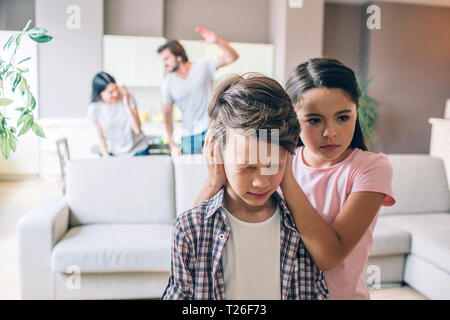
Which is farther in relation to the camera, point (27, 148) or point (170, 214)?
point (170, 214)

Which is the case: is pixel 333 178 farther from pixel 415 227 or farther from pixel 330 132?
pixel 415 227

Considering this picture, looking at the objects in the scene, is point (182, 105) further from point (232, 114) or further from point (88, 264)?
point (88, 264)

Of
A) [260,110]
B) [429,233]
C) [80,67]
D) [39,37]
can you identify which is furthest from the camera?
[80,67]

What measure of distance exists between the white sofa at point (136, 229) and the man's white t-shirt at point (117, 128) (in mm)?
375

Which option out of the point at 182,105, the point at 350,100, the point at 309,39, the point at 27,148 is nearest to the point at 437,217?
the point at 182,105

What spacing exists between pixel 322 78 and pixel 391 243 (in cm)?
130

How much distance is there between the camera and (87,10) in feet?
12.8

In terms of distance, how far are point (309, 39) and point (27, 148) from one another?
370cm

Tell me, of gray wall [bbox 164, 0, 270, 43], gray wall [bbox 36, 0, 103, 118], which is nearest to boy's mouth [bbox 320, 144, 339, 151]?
gray wall [bbox 36, 0, 103, 118]

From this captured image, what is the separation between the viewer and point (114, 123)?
209 centimetres

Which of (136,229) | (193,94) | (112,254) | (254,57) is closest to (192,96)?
(193,94)

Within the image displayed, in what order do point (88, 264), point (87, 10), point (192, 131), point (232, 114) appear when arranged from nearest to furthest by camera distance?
point (232, 114) < point (192, 131) < point (88, 264) < point (87, 10)

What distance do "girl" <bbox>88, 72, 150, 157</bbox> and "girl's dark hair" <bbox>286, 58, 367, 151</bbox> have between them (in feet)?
4.97

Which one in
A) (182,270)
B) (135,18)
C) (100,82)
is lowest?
(182,270)
